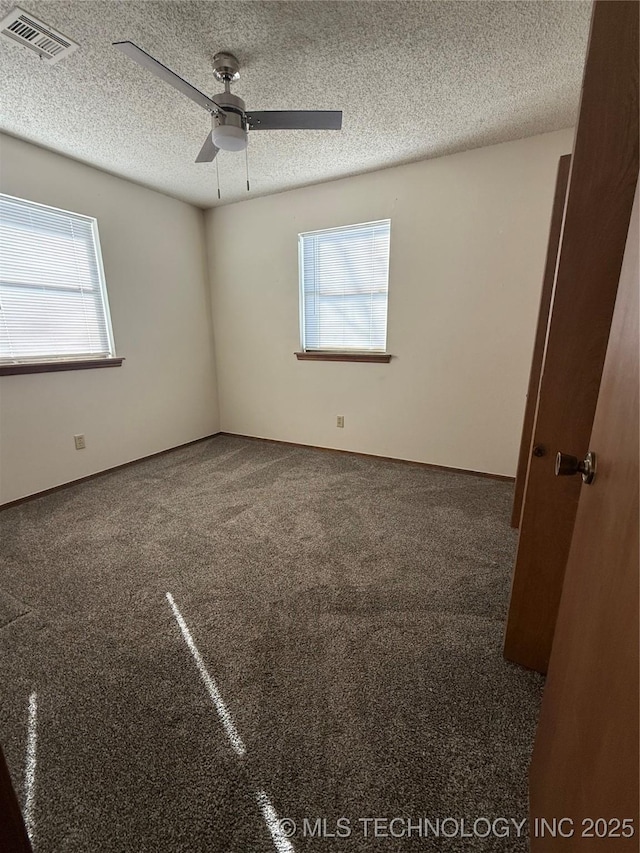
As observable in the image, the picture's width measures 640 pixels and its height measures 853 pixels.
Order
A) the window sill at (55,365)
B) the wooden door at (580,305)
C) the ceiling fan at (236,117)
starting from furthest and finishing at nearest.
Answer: the window sill at (55,365)
the ceiling fan at (236,117)
the wooden door at (580,305)

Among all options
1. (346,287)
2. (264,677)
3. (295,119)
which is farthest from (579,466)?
(346,287)

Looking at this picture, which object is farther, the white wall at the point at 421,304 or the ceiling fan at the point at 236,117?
the white wall at the point at 421,304

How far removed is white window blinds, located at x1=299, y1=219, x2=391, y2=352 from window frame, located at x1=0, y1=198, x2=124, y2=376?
5.68ft

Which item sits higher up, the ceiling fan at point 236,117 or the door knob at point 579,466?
the ceiling fan at point 236,117

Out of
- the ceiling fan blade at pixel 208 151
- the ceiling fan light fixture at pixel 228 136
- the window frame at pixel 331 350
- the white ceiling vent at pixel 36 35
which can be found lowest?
the window frame at pixel 331 350

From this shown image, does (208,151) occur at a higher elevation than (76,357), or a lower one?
higher

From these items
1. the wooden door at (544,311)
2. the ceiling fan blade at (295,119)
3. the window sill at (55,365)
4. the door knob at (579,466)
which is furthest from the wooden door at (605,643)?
the window sill at (55,365)

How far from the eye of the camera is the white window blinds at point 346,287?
10.3 feet

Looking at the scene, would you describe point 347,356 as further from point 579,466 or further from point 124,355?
point 579,466

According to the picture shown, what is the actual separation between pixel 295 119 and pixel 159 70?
0.60 meters

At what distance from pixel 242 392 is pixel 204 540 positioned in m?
2.23

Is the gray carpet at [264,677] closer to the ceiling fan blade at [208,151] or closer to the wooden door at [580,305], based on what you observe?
the wooden door at [580,305]

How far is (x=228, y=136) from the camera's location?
1.63 metres

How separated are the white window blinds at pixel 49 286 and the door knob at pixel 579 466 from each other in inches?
130
